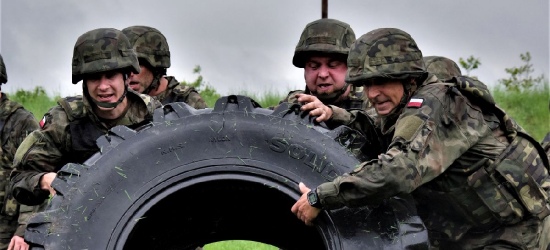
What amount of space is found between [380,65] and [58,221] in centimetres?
191

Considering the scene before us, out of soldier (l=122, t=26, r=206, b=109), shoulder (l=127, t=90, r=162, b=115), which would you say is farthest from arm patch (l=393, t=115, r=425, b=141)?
soldier (l=122, t=26, r=206, b=109)

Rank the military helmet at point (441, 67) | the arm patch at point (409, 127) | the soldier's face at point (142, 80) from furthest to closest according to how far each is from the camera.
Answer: the soldier's face at point (142, 80)
the military helmet at point (441, 67)
the arm patch at point (409, 127)

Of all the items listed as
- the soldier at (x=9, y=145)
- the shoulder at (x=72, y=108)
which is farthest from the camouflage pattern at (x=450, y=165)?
the soldier at (x=9, y=145)

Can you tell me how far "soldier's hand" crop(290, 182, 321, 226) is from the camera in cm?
602

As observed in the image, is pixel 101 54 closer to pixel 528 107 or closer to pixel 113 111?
pixel 113 111

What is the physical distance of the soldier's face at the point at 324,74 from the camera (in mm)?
8383

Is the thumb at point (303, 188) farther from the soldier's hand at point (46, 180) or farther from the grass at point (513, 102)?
the grass at point (513, 102)

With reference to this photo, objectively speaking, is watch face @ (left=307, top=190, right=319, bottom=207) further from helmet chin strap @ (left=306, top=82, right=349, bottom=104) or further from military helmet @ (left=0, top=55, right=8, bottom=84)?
military helmet @ (left=0, top=55, right=8, bottom=84)

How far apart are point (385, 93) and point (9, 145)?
4536mm

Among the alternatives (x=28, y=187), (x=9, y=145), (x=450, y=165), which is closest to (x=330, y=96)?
(x=450, y=165)

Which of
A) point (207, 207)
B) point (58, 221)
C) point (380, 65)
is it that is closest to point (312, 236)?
point (207, 207)

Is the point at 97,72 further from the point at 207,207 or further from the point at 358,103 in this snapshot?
the point at 358,103

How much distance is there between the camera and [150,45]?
9.95m

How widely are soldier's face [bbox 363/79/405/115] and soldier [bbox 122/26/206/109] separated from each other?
3.18 m
